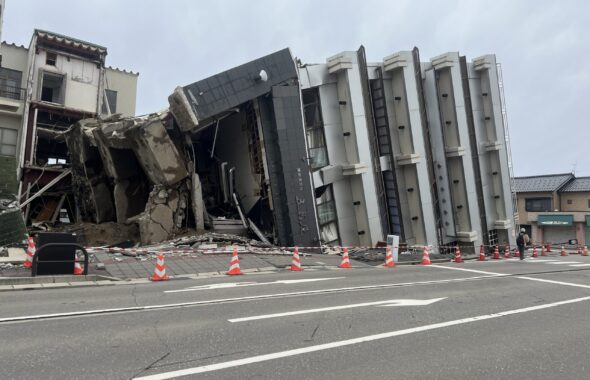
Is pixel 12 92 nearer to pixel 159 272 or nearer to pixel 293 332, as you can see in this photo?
pixel 159 272

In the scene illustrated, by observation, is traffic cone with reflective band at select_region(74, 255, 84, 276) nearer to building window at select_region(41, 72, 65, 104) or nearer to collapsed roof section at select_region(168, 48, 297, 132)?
collapsed roof section at select_region(168, 48, 297, 132)

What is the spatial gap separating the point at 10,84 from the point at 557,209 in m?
51.6

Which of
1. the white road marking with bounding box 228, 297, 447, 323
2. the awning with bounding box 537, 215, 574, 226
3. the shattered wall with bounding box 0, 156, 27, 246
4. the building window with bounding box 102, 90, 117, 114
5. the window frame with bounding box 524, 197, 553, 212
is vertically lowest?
the awning with bounding box 537, 215, 574, 226

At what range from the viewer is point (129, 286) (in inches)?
408

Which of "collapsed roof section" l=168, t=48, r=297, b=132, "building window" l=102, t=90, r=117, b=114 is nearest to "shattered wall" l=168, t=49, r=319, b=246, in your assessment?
"collapsed roof section" l=168, t=48, r=297, b=132

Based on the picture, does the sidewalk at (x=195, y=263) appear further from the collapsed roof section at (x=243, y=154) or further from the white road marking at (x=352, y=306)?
the white road marking at (x=352, y=306)

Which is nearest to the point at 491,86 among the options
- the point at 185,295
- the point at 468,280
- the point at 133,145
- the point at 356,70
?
the point at 356,70

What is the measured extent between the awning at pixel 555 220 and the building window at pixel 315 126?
35125 mm

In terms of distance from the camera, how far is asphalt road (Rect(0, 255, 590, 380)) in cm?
456

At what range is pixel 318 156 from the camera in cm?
2064

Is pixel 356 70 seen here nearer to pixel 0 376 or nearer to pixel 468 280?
pixel 468 280

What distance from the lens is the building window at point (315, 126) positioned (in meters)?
20.6

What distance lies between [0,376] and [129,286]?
631cm

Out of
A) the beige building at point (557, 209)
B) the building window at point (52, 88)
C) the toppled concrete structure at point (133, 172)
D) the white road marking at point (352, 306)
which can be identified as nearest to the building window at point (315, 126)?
the toppled concrete structure at point (133, 172)
